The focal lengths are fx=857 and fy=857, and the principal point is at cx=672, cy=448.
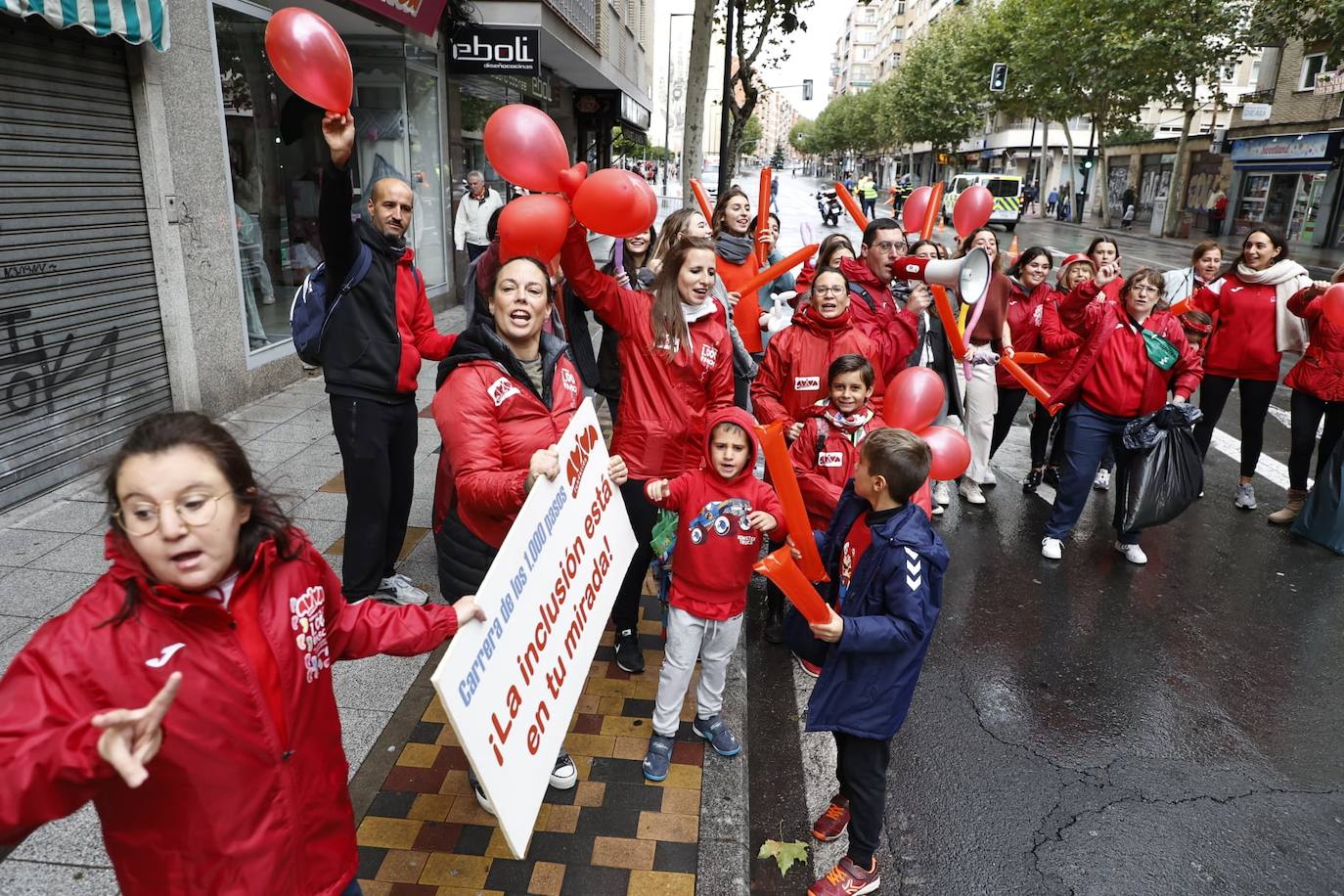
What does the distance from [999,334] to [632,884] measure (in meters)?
4.73

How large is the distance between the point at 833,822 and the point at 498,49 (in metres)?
11.3

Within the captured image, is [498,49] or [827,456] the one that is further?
[498,49]

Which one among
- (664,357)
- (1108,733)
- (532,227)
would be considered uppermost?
(532,227)

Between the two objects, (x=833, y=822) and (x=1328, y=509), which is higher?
(x=1328, y=509)

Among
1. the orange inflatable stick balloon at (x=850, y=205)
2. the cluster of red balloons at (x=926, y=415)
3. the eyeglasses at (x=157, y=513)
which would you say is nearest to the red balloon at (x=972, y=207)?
the orange inflatable stick balloon at (x=850, y=205)

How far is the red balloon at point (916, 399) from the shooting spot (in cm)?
341

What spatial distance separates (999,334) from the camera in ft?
19.9

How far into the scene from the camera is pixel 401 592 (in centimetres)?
421

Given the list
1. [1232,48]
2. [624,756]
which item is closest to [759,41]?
[624,756]

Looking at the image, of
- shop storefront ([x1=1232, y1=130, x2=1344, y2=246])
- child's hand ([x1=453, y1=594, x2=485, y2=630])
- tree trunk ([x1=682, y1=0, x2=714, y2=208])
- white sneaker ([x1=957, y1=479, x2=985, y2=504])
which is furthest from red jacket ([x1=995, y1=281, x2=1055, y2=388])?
shop storefront ([x1=1232, y1=130, x2=1344, y2=246])

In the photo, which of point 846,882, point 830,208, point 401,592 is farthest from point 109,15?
point 830,208

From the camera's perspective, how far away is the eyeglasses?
1.49 meters

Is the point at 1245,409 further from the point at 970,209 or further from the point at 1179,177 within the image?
the point at 1179,177

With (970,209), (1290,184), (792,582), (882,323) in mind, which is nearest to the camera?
(792,582)
